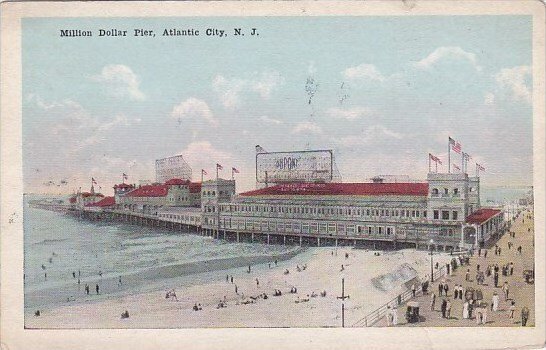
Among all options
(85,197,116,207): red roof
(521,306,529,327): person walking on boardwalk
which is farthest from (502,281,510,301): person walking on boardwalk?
(85,197,116,207): red roof

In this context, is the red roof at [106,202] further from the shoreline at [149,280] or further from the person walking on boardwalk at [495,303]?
the person walking on boardwalk at [495,303]

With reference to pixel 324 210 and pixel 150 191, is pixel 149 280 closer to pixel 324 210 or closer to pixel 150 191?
pixel 150 191

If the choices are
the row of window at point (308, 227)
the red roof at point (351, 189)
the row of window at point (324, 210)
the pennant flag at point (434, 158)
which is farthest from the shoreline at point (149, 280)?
the pennant flag at point (434, 158)

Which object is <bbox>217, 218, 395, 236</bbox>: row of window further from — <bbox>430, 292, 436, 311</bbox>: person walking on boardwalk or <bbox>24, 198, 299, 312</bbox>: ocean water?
<bbox>430, 292, 436, 311</bbox>: person walking on boardwalk

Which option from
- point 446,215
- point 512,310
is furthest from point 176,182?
point 512,310

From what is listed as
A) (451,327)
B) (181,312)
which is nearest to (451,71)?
(451,327)

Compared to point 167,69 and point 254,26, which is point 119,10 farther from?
point 254,26
